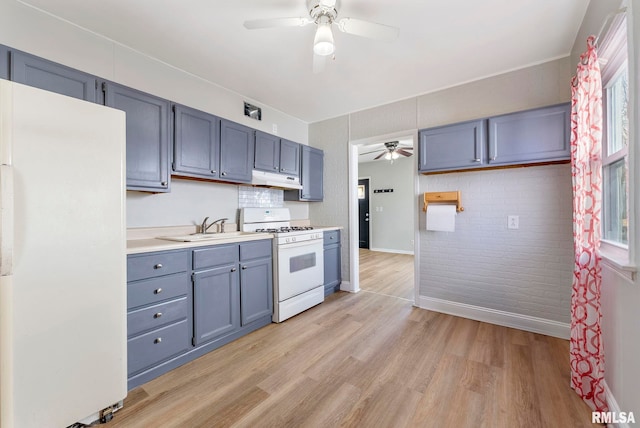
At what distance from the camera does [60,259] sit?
1.30 m

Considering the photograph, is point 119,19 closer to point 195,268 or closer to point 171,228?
point 171,228

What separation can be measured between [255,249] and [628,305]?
2.48 metres

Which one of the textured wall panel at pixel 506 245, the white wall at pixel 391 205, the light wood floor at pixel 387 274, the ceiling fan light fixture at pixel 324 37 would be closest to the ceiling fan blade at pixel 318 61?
the ceiling fan light fixture at pixel 324 37

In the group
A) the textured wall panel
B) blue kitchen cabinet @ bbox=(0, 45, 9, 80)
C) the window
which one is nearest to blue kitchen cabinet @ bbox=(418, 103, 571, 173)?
the textured wall panel

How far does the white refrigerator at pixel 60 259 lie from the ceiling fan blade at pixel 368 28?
4.84 ft

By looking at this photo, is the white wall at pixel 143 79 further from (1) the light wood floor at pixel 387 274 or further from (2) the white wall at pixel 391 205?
(2) the white wall at pixel 391 205

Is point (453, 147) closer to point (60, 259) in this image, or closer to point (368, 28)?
point (368, 28)

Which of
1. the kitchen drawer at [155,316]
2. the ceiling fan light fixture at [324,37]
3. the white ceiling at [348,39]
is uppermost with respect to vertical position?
the white ceiling at [348,39]

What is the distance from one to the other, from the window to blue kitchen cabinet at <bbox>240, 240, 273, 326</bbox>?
2.58 metres

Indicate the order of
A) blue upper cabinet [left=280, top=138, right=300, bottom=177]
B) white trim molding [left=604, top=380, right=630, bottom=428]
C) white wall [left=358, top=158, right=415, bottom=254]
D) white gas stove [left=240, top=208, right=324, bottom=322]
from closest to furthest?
white trim molding [left=604, top=380, right=630, bottom=428], white gas stove [left=240, top=208, right=324, bottom=322], blue upper cabinet [left=280, top=138, right=300, bottom=177], white wall [left=358, top=158, right=415, bottom=254]

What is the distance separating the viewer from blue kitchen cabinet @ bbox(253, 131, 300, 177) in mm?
3035

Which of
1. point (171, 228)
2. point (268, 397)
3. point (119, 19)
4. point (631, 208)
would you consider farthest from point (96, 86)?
point (631, 208)

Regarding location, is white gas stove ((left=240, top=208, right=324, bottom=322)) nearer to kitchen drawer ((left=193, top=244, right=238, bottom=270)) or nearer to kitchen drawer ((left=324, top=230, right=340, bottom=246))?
kitchen drawer ((left=324, top=230, right=340, bottom=246))

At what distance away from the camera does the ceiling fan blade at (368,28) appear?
5.35ft
